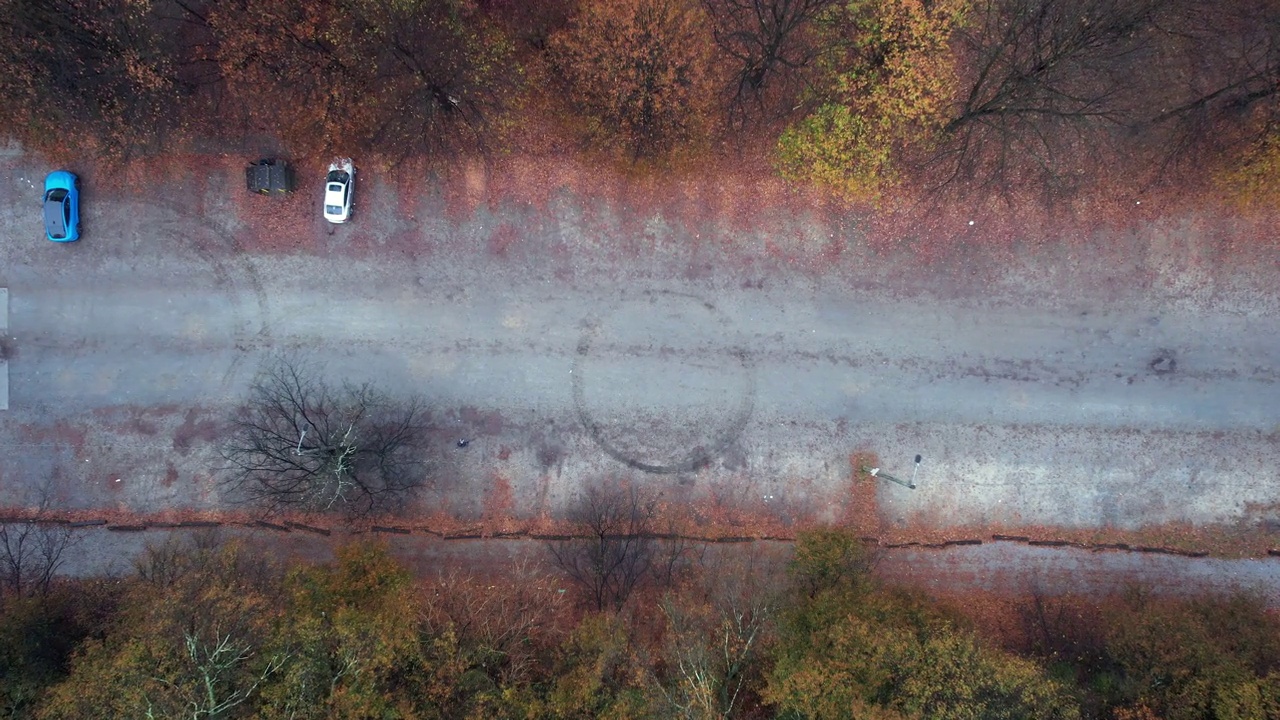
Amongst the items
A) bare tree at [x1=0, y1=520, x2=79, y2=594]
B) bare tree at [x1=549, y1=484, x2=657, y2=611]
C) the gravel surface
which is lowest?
bare tree at [x1=0, y1=520, x2=79, y2=594]

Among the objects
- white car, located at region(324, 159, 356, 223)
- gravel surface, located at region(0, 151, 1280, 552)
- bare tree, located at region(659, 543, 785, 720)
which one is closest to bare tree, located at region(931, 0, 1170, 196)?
gravel surface, located at region(0, 151, 1280, 552)

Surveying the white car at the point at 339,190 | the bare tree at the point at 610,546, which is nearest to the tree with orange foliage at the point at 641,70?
the white car at the point at 339,190

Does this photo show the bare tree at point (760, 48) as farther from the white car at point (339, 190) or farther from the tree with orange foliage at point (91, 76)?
the tree with orange foliage at point (91, 76)

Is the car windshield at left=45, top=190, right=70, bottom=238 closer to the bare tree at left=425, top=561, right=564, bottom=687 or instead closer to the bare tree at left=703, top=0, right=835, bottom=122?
the bare tree at left=425, top=561, right=564, bottom=687

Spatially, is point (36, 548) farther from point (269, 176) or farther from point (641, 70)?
point (641, 70)

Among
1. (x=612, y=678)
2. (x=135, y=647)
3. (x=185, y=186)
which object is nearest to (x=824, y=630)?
(x=612, y=678)
